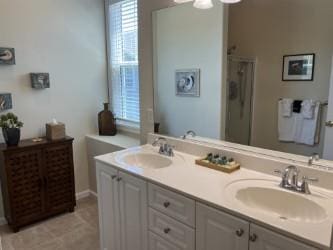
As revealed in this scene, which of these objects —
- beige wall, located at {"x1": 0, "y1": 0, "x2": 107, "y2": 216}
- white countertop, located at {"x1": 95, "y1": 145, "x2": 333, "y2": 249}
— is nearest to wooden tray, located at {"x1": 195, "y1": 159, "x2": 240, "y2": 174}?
white countertop, located at {"x1": 95, "y1": 145, "x2": 333, "y2": 249}

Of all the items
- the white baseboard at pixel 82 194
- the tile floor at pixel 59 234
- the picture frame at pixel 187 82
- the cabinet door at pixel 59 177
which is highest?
the picture frame at pixel 187 82

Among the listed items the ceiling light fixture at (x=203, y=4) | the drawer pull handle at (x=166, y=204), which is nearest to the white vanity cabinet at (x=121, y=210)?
the drawer pull handle at (x=166, y=204)

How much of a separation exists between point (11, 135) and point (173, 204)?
71.0 inches

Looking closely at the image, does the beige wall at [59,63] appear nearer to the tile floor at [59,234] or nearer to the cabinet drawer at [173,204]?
the tile floor at [59,234]

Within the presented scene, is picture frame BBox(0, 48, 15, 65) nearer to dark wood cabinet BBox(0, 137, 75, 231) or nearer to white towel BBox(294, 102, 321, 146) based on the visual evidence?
dark wood cabinet BBox(0, 137, 75, 231)

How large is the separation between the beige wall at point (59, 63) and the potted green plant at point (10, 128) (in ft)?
0.77

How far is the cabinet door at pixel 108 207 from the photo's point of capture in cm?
200

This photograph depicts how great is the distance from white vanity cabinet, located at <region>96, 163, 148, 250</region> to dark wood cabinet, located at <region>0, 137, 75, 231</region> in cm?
90

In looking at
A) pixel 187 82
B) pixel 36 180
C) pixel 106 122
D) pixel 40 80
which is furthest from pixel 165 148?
pixel 40 80

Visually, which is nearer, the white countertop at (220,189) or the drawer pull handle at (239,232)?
the white countertop at (220,189)

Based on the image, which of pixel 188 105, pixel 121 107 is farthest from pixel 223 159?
pixel 121 107

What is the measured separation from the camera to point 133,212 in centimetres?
185

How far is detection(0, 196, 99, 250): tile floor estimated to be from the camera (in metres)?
2.46

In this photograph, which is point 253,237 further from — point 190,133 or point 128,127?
point 128,127
